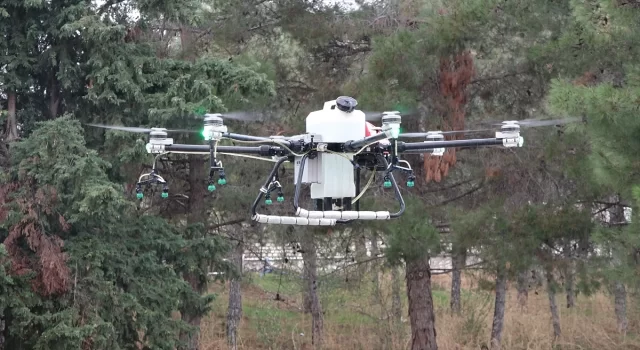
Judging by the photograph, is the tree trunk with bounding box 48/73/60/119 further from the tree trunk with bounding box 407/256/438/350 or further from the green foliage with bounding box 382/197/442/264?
the tree trunk with bounding box 407/256/438/350

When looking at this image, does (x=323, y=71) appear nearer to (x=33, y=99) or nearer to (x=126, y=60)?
(x=126, y=60)

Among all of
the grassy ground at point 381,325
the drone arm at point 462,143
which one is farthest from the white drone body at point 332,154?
the grassy ground at point 381,325

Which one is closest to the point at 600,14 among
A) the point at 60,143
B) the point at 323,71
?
the point at 323,71

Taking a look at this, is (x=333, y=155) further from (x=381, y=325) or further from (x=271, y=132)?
(x=381, y=325)

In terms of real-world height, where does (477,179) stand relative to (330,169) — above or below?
above

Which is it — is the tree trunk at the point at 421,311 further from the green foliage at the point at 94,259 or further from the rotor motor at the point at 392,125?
the rotor motor at the point at 392,125

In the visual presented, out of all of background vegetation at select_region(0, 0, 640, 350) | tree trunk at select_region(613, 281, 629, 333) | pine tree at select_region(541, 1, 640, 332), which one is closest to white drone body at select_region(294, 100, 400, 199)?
pine tree at select_region(541, 1, 640, 332)

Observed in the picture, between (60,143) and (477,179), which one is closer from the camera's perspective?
(60,143)
